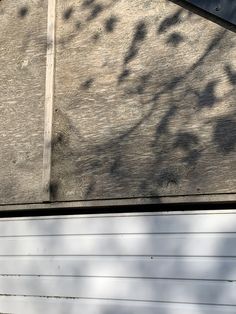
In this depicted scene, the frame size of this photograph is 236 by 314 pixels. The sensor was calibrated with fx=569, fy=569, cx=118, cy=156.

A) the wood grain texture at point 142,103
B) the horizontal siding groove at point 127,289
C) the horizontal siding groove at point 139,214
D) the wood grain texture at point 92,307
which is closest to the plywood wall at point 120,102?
the wood grain texture at point 142,103

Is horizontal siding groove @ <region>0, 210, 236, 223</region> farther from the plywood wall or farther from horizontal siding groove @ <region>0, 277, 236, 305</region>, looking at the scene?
horizontal siding groove @ <region>0, 277, 236, 305</region>

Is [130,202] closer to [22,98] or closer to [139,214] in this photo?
[139,214]

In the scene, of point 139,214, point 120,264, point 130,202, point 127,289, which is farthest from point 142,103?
point 127,289

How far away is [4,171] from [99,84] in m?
1.17

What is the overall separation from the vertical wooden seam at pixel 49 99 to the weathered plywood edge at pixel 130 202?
4.7 inches

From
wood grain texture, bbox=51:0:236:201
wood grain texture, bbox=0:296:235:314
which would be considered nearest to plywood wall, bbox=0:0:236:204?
wood grain texture, bbox=51:0:236:201

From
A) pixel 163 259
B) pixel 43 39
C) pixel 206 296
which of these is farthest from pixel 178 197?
pixel 43 39

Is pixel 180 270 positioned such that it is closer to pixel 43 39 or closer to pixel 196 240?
pixel 196 240

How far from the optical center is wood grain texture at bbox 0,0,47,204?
5.05 m

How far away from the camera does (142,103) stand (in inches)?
189

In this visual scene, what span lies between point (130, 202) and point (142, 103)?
870 mm

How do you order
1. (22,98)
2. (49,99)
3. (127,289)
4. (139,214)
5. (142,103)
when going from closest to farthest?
(127,289) < (139,214) < (142,103) < (49,99) < (22,98)

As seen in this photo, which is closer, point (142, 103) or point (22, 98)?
point (142, 103)

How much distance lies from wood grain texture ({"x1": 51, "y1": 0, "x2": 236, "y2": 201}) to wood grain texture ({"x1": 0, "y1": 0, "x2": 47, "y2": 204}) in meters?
0.20
